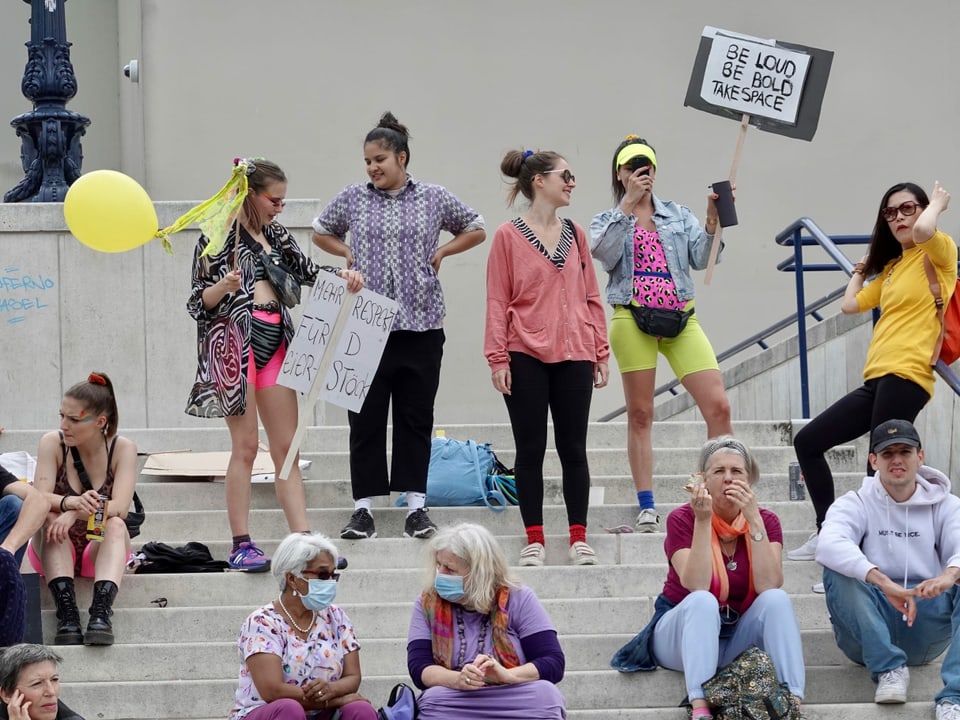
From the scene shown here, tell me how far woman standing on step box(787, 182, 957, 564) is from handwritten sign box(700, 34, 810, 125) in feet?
3.03

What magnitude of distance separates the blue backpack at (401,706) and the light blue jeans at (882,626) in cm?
151

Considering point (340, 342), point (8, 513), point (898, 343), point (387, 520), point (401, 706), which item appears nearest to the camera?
point (401, 706)

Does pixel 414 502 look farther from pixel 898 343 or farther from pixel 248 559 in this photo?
pixel 898 343

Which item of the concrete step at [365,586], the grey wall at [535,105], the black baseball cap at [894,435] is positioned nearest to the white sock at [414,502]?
Result: the concrete step at [365,586]

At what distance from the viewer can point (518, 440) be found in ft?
21.4

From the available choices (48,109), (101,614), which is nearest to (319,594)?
(101,614)

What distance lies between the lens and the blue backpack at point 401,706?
5062 millimetres

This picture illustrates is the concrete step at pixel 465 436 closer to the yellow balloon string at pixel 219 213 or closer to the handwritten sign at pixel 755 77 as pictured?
the handwritten sign at pixel 755 77

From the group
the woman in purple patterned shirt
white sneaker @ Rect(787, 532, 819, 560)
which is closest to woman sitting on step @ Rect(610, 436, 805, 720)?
white sneaker @ Rect(787, 532, 819, 560)

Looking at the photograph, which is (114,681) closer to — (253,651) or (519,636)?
(253,651)

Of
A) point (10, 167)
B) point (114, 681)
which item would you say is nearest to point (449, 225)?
point (114, 681)

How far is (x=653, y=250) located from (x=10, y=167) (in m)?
8.64

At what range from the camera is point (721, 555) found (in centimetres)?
545

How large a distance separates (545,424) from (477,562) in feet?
4.97
